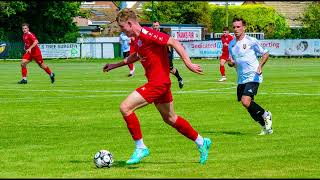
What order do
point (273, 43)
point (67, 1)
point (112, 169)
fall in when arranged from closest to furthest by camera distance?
point (112, 169)
point (273, 43)
point (67, 1)

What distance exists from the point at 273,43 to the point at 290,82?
3536cm

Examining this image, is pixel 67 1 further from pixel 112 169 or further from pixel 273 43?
pixel 112 169

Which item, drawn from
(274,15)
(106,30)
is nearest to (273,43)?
(106,30)

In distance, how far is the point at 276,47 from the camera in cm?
7081

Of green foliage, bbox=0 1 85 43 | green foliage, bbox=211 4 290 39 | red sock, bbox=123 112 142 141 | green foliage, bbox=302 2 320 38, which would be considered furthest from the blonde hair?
green foliage, bbox=211 4 290 39

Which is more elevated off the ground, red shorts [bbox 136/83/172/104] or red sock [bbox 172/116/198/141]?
red shorts [bbox 136/83/172/104]

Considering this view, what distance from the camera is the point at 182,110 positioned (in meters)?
23.4

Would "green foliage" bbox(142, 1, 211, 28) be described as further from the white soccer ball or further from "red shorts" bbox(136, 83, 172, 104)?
the white soccer ball

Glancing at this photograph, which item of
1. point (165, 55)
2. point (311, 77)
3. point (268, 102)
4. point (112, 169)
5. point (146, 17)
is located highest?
point (165, 55)

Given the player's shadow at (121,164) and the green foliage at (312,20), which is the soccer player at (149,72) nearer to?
the player's shadow at (121,164)

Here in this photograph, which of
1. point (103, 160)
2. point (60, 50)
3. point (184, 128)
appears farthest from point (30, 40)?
point (60, 50)

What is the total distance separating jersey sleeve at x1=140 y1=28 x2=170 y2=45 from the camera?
13.3 metres

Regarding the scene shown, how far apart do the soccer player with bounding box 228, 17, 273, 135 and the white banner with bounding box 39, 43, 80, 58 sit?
57.6m

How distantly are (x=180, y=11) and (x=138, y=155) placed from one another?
104473 millimetres
